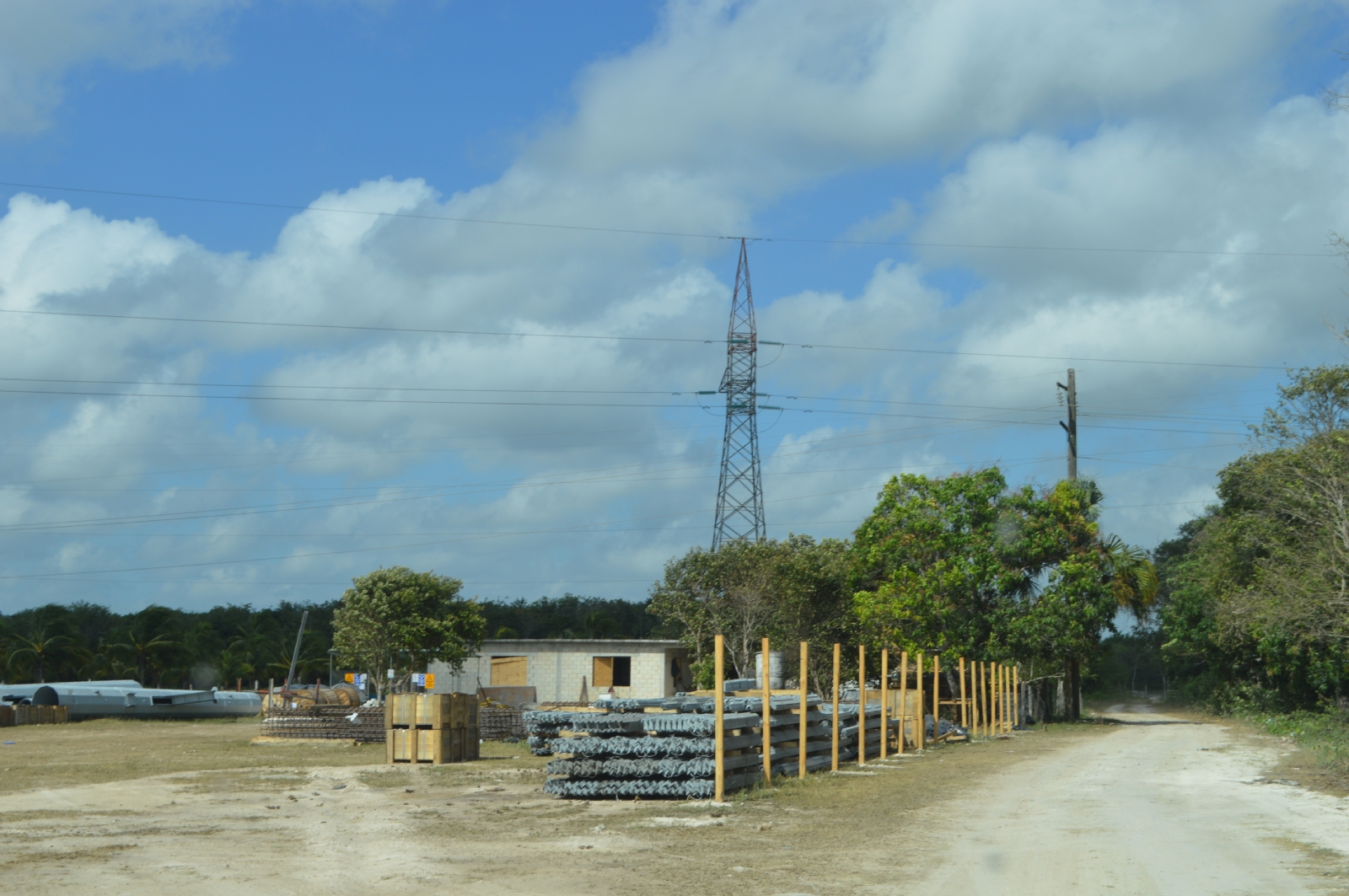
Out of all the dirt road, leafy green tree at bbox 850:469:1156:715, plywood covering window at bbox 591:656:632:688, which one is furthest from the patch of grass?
plywood covering window at bbox 591:656:632:688

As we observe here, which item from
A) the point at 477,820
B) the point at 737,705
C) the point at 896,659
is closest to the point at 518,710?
the point at 896,659

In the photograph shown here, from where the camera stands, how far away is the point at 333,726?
31984mm

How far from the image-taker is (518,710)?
34.3 metres

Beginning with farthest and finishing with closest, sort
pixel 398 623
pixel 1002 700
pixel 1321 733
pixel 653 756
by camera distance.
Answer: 1. pixel 398 623
2. pixel 1002 700
3. pixel 1321 733
4. pixel 653 756

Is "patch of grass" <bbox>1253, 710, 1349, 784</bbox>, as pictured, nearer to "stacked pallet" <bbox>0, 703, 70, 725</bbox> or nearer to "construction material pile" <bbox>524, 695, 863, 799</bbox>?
"construction material pile" <bbox>524, 695, 863, 799</bbox>

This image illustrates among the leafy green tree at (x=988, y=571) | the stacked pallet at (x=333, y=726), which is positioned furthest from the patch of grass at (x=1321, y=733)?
the stacked pallet at (x=333, y=726)

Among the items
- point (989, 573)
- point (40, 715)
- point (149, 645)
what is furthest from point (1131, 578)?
point (149, 645)

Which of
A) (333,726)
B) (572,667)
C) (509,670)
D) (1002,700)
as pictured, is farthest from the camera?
(509,670)

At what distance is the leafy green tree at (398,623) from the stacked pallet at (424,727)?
20504 millimetres

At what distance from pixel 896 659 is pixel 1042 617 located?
21.0 ft

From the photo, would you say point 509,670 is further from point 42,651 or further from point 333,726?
point 42,651

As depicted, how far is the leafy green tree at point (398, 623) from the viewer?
44.2 meters

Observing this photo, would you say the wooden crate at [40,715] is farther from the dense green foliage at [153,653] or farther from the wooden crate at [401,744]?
the wooden crate at [401,744]

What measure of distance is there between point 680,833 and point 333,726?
21335mm
